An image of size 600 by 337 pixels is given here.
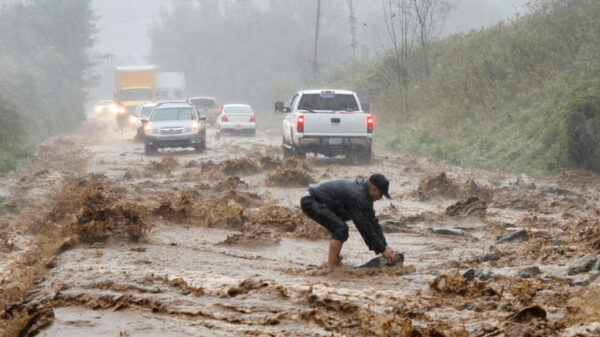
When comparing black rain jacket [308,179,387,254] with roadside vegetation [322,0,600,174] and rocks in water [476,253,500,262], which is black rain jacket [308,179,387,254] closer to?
rocks in water [476,253,500,262]

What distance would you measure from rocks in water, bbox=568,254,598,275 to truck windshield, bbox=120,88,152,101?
40.2 metres

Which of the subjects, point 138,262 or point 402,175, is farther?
point 402,175

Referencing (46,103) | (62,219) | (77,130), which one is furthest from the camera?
(77,130)

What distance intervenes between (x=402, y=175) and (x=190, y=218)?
722cm

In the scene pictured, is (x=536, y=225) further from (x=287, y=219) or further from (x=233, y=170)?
(x=233, y=170)

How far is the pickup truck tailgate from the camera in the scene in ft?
59.6

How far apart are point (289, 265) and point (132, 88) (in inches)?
1528

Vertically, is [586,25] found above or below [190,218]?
above

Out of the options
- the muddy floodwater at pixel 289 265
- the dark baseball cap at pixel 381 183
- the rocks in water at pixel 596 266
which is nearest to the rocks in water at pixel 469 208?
the muddy floodwater at pixel 289 265

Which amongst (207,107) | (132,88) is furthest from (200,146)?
(132,88)

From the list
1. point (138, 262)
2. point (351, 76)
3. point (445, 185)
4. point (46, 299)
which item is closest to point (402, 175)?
point (445, 185)

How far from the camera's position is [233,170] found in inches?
688

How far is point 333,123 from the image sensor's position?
18.2 metres

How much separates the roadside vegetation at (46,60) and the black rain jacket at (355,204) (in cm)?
2659
